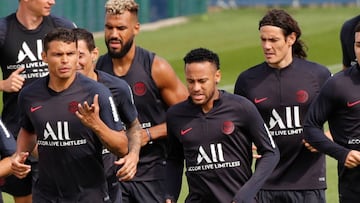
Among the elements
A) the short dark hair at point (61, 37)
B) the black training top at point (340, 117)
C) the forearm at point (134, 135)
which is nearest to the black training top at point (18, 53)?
the forearm at point (134, 135)

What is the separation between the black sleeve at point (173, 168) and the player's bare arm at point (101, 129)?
54cm

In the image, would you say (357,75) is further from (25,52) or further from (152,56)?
(25,52)

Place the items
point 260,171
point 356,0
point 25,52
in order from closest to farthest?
1. point 260,171
2. point 25,52
3. point 356,0

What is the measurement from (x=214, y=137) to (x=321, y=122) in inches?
38.0

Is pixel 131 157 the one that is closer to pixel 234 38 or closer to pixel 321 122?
pixel 321 122

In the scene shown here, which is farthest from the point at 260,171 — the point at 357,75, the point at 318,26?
the point at 318,26

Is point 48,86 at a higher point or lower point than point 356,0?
higher

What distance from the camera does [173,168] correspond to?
35.6ft

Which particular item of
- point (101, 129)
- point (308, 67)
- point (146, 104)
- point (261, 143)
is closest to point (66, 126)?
point (101, 129)

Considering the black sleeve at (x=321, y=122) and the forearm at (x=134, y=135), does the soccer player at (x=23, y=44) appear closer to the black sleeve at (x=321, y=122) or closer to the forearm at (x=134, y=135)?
the forearm at (x=134, y=135)

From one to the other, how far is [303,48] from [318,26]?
27.3 meters

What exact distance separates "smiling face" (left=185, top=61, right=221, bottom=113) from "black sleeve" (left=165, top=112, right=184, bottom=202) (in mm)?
461

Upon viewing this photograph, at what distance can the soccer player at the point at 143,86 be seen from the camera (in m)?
12.2

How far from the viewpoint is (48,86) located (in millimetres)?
10508
